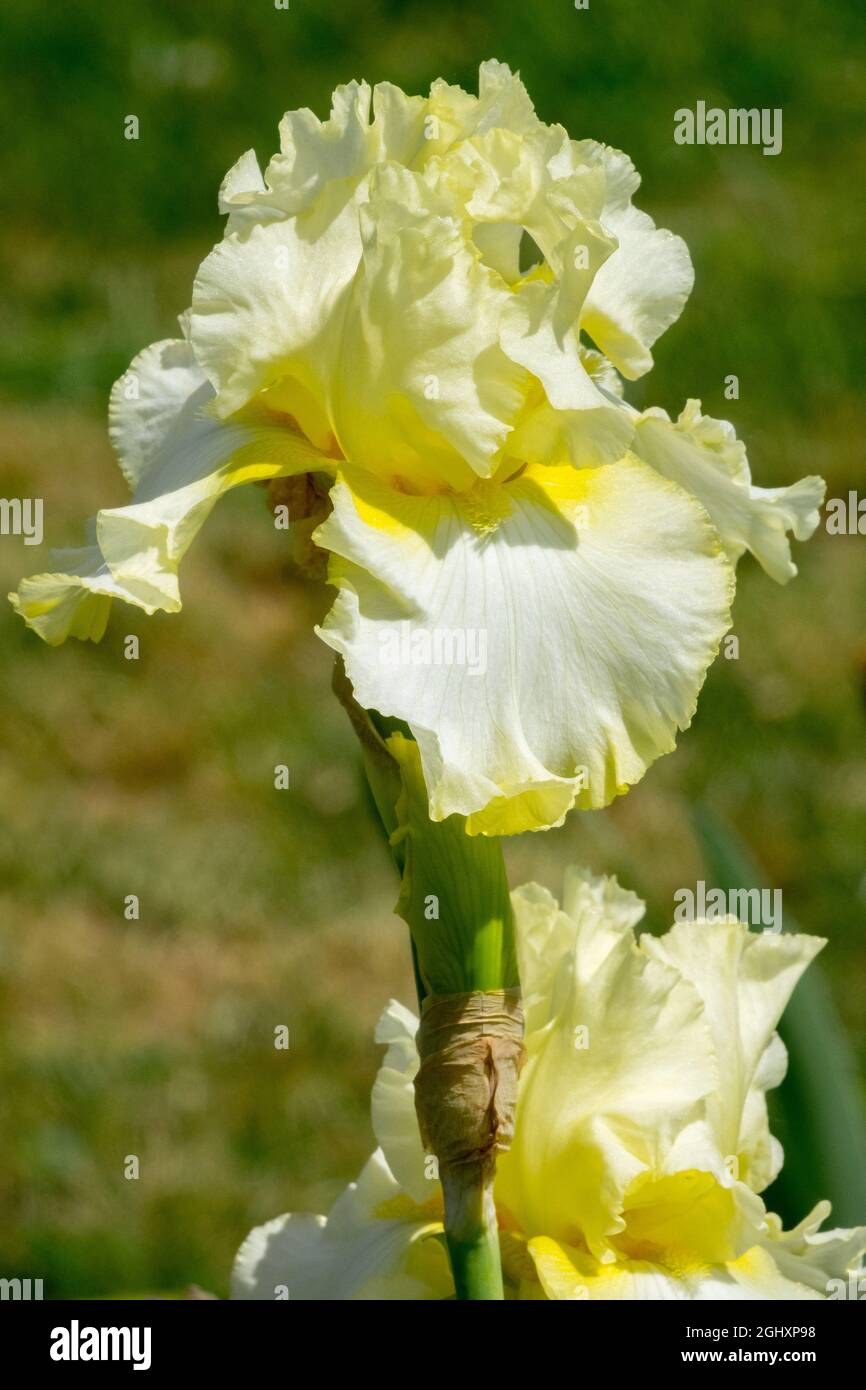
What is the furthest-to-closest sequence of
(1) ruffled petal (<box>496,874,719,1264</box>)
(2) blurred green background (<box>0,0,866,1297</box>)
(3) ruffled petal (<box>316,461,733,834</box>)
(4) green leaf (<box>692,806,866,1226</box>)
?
(2) blurred green background (<box>0,0,866,1297</box>), (4) green leaf (<box>692,806,866,1226</box>), (1) ruffled petal (<box>496,874,719,1264</box>), (3) ruffled petal (<box>316,461,733,834</box>)

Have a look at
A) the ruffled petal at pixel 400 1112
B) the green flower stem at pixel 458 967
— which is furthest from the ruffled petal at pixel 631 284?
the ruffled petal at pixel 400 1112

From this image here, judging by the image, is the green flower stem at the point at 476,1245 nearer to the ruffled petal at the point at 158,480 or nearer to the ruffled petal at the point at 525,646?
the ruffled petal at the point at 525,646

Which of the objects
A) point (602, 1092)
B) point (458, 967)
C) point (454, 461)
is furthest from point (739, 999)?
point (454, 461)

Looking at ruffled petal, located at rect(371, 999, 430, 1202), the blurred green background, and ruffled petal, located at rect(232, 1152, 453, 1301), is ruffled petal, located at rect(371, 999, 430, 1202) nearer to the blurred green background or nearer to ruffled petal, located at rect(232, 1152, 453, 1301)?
ruffled petal, located at rect(232, 1152, 453, 1301)

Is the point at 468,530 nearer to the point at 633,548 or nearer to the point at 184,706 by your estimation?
the point at 633,548

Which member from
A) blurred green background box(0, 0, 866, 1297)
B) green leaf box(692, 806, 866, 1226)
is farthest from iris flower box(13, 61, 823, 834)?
blurred green background box(0, 0, 866, 1297)

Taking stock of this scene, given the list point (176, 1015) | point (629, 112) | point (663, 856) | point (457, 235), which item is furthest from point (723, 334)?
point (457, 235)
